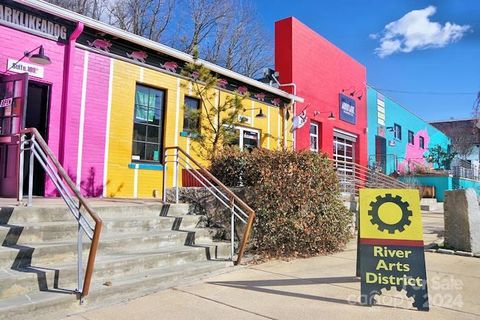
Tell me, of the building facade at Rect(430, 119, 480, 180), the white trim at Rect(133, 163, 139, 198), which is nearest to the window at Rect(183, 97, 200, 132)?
the white trim at Rect(133, 163, 139, 198)

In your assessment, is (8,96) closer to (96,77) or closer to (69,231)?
(96,77)

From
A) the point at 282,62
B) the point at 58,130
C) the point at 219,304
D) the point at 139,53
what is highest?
the point at 282,62

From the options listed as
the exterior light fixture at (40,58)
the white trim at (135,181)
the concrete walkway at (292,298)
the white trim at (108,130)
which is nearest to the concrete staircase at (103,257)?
the concrete walkway at (292,298)

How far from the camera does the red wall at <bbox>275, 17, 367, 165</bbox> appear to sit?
650 inches

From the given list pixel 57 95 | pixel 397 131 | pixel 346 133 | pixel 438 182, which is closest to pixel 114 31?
pixel 57 95

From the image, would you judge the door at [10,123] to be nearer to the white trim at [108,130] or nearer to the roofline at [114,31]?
the roofline at [114,31]

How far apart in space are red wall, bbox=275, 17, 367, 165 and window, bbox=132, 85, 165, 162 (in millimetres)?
5476

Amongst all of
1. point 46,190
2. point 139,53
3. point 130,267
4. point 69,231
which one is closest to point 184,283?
point 130,267

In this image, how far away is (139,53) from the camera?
1037 cm

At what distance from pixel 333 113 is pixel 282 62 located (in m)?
3.72

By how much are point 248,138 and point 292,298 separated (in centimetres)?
922

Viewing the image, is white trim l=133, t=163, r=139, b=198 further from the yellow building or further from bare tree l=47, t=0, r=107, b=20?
bare tree l=47, t=0, r=107, b=20

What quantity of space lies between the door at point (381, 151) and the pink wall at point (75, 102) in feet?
58.8

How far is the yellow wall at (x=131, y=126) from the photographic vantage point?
9789mm
